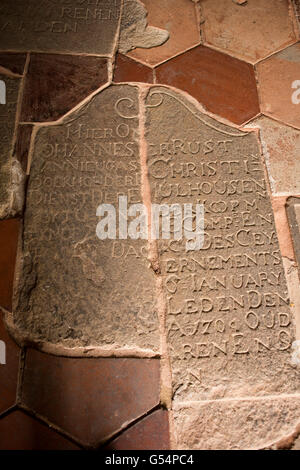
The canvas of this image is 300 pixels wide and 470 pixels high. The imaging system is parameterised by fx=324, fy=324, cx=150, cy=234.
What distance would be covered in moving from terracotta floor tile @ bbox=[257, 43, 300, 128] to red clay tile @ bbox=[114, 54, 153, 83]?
1.92 feet

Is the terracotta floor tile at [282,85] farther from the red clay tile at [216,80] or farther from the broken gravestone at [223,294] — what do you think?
the broken gravestone at [223,294]

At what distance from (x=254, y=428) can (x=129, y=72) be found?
1660mm

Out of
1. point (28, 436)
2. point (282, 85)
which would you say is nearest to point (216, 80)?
point (282, 85)

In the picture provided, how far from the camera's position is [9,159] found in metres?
1.45

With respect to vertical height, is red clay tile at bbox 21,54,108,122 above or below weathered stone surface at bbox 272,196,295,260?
above

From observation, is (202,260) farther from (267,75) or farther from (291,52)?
(291,52)

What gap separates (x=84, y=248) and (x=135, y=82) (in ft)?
2.91

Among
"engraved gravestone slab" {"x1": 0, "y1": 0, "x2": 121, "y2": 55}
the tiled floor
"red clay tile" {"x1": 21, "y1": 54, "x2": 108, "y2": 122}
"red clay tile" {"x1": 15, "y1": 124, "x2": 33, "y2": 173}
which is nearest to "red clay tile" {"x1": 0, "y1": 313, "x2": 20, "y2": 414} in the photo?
the tiled floor

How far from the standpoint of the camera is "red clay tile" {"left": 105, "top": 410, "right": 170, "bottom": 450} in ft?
3.75

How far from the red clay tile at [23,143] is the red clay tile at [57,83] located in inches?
2.0

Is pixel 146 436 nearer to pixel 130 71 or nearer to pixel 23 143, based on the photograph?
pixel 23 143

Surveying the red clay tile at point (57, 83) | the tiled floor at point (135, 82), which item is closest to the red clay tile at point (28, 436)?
the tiled floor at point (135, 82)

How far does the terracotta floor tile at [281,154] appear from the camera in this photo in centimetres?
146

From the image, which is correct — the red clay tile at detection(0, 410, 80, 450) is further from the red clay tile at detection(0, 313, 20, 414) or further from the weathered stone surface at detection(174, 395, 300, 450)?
the weathered stone surface at detection(174, 395, 300, 450)
